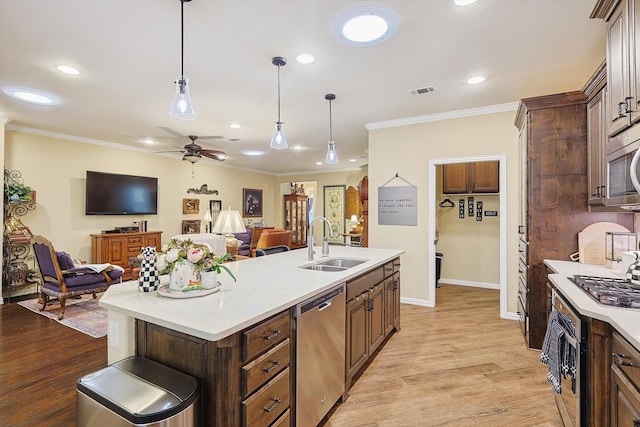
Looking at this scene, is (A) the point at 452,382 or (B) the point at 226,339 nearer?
(B) the point at 226,339

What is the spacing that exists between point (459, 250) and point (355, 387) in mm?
4086

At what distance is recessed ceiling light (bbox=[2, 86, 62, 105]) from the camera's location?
3437mm

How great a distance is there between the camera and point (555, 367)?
5.90ft

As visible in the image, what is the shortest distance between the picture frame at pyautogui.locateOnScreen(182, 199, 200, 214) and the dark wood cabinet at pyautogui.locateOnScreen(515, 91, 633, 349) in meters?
6.84

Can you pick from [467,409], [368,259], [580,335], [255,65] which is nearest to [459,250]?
[368,259]

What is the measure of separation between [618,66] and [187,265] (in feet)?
8.94

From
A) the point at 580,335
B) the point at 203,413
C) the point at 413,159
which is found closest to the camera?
the point at 203,413

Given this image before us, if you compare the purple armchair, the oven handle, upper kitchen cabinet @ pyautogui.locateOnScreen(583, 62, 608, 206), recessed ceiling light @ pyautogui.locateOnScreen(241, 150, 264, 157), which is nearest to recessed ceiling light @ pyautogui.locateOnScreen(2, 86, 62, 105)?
the purple armchair

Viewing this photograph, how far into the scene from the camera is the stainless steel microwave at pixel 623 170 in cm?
169

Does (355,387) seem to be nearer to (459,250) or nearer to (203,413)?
(203,413)

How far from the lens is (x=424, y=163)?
4.37 meters

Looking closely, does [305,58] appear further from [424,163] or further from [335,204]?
[335,204]

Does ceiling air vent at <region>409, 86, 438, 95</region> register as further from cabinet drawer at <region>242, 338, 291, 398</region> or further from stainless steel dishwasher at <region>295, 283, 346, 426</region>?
cabinet drawer at <region>242, 338, 291, 398</region>

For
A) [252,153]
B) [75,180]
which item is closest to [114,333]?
[75,180]
